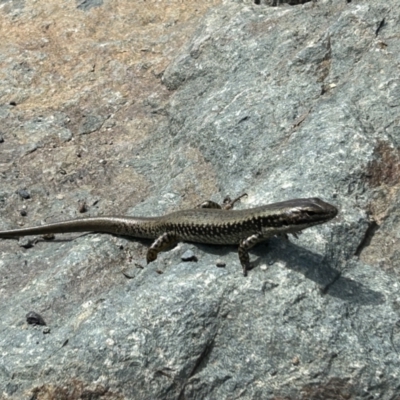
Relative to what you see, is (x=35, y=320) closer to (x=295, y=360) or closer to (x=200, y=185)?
(x=295, y=360)

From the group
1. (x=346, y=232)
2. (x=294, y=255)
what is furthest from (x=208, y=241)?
(x=346, y=232)

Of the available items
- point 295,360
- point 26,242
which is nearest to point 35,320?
point 26,242

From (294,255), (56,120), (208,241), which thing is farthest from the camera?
(56,120)

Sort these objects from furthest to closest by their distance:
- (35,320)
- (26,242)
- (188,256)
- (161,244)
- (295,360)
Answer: (26,242), (161,244), (188,256), (35,320), (295,360)

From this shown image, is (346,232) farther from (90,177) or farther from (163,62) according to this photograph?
(163,62)

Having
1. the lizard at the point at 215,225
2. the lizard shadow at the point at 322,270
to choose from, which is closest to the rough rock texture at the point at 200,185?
the lizard shadow at the point at 322,270

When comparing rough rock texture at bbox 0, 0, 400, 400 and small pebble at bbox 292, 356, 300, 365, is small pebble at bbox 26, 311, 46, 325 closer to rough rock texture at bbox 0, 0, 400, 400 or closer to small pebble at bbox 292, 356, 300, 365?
rough rock texture at bbox 0, 0, 400, 400

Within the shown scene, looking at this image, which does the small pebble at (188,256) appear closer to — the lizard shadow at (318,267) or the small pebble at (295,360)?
the lizard shadow at (318,267)
